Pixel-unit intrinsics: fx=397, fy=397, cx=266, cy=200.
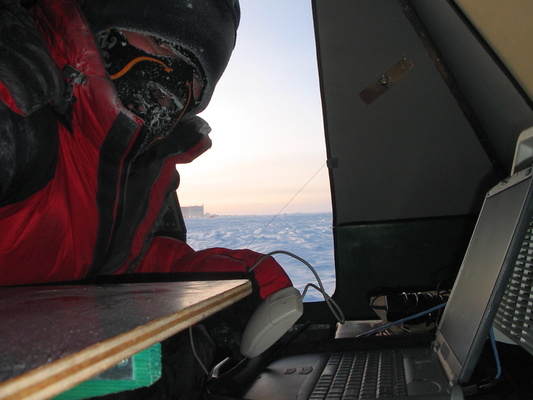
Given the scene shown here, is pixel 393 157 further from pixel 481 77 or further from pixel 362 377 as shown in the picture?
pixel 362 377

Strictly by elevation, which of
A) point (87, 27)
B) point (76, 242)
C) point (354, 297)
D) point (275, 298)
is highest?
point (87, 27)

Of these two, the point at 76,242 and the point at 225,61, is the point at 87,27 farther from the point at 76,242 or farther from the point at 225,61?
the point at 76,242

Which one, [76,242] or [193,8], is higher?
[193,8]

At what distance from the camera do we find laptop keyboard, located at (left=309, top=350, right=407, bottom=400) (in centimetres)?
53

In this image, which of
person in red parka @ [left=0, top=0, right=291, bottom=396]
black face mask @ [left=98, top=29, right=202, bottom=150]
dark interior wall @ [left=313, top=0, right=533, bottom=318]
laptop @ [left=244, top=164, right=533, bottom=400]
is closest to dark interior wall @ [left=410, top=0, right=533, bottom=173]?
dark interior wall @ [left=313, top=0, right=533, bottom=318]

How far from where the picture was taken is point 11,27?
0.68 meters

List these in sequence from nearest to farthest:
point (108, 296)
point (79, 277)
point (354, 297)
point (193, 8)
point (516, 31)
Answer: point (108, 296) → point (516, 31) → point (193, 8) → point (79, 277) → point (354, 297)

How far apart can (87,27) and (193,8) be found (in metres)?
0.26

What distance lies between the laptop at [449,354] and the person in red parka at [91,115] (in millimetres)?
430

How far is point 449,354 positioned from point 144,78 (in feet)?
2.84

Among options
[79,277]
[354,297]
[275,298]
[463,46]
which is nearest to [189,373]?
[275,298]

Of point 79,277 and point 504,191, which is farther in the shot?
point 79,277

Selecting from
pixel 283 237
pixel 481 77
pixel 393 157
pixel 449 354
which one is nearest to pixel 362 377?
pixel 449 354

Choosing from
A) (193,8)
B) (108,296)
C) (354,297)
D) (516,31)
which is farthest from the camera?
(354,297)
